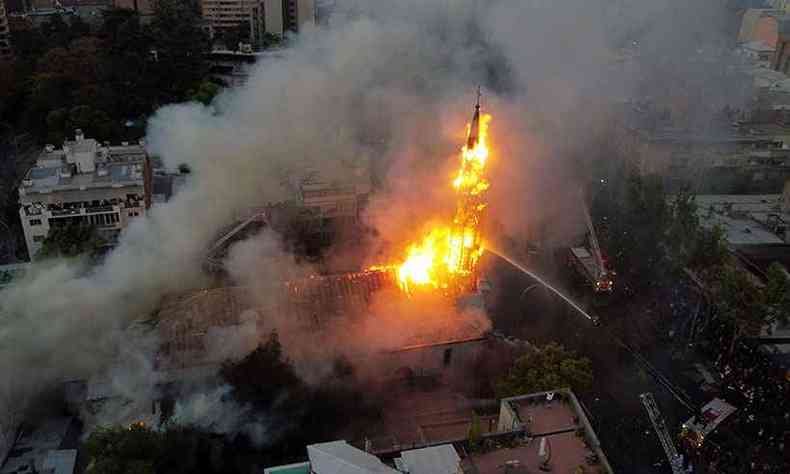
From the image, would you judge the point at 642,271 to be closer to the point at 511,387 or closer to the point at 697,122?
the point at 511,387

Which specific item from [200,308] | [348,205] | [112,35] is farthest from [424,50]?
→ [112,35]

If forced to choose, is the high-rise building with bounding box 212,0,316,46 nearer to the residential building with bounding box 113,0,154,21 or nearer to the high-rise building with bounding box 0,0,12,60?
the residential building with bounding box 113,0,154,21

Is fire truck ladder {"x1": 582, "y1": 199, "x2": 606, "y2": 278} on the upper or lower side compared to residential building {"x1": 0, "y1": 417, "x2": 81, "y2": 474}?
upper

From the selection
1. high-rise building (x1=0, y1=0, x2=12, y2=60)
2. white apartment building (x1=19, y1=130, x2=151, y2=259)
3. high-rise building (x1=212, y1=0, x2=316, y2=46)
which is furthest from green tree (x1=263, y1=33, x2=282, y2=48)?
white apartment building (x1=19, y1=130, x2=151, y2=259)

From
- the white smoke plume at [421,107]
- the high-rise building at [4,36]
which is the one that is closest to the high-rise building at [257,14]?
the high-rise building at [4,36]

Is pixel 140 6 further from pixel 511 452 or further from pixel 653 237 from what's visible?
→ pixel 511 452

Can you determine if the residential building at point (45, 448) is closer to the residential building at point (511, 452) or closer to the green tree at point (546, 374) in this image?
the residential building at point (511, 452)

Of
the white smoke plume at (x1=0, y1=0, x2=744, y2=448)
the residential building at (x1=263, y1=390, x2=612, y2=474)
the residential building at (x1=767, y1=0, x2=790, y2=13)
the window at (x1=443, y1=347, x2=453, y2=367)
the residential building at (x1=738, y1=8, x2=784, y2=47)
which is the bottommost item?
the window at (x1=443, y1=347, x2=453, y2=367)
